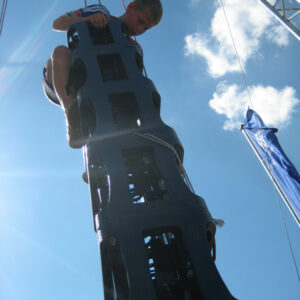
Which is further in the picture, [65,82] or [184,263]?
[65,82]

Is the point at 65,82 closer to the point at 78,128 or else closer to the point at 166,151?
the point at 78,128

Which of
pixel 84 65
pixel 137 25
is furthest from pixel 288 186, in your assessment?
pixel 84 65

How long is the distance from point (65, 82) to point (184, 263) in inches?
45.6

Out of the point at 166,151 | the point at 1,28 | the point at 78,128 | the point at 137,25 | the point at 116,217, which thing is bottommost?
the point at 116,217

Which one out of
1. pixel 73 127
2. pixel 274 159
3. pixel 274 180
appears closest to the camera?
pixel 73 127

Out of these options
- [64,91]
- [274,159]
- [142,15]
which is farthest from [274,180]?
[64,91]

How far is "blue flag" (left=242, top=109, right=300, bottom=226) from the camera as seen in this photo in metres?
5.03

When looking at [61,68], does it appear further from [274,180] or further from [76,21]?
[274,180]

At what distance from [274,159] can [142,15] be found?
176 inches

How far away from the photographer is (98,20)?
1756mm

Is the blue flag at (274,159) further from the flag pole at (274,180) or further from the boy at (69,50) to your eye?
the boy at (69,50)

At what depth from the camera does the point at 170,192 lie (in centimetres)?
114

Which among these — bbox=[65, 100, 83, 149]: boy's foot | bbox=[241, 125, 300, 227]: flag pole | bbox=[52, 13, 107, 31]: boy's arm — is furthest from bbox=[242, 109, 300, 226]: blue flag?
bbox=[52, 13, 107, 31]: boy's arm

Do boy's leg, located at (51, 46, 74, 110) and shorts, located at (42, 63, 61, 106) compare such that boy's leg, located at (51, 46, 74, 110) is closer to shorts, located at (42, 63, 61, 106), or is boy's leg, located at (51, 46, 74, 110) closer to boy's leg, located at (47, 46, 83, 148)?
boy's leg, located at (47, 46, 83, 148)
